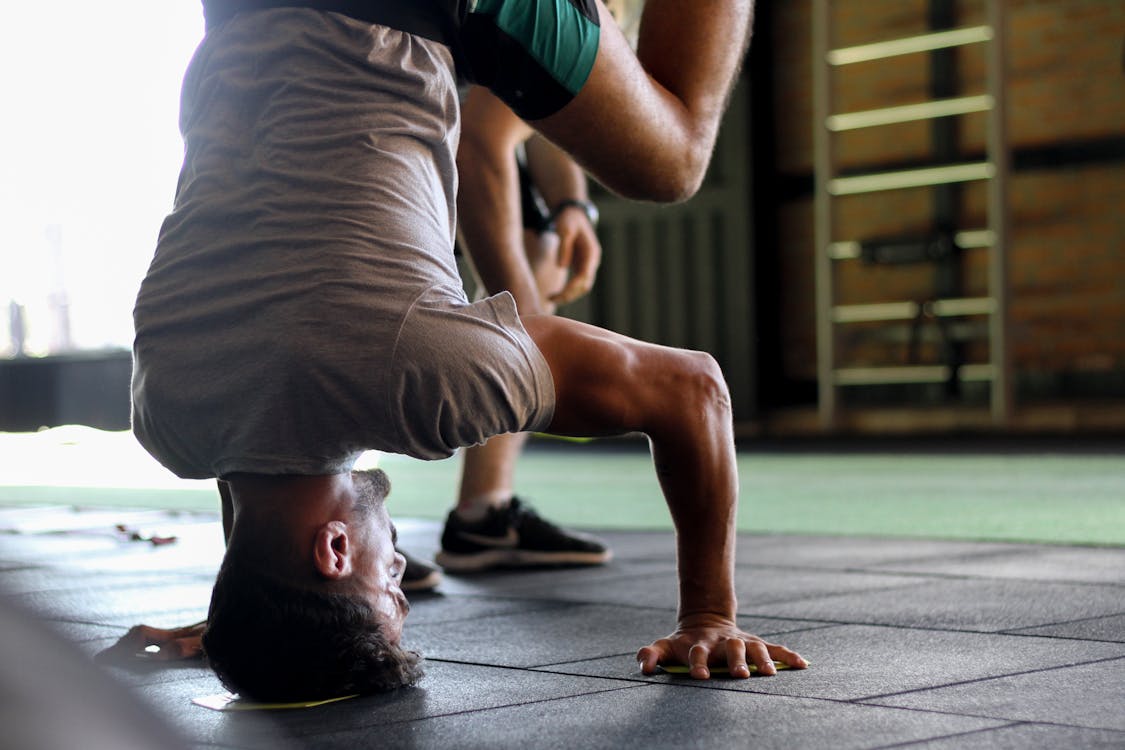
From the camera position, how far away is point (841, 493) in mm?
3834

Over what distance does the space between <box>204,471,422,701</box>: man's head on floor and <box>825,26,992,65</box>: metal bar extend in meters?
5.82

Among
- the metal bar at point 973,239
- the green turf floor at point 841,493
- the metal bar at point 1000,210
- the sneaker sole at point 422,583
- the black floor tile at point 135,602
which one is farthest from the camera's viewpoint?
the metal bar at point 973,239

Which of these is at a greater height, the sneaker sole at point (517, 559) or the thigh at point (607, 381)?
the thigh at point (607, 381)

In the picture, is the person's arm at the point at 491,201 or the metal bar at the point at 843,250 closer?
the person's arm at the point at 491,201

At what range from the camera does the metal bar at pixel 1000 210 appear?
20.1 feet

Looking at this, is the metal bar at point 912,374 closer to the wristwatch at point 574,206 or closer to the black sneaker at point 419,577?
the wristwatch at point 574,206

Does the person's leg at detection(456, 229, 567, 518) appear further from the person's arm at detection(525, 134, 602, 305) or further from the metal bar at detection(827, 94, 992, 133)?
the metal bar at detection(827, 94, 992, 133)

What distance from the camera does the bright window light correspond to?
697 centimetres

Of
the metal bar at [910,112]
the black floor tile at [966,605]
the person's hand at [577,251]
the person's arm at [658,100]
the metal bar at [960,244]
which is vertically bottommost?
the black floor tile at [966,605]

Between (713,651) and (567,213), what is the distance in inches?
49.6

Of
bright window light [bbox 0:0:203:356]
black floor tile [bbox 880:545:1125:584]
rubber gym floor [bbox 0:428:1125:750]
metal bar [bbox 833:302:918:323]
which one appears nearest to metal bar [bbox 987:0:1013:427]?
metal bar [bbox 833:302:918:323]

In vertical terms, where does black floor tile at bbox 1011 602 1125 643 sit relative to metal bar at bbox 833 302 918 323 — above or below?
above

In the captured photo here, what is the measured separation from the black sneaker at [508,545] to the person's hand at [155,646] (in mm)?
790

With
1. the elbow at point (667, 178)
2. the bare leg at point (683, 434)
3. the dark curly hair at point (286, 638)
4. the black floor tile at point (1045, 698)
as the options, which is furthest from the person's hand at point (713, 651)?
the elbow at point (667, 178)
